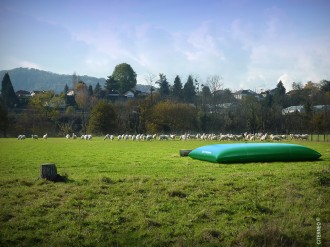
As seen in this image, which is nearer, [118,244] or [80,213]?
[118,244]

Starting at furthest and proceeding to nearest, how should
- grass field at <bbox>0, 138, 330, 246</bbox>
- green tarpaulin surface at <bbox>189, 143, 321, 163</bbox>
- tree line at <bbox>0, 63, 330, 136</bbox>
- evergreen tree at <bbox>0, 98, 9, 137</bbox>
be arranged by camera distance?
1. tree line at <bbox>0, 63, 330, 136</bbox>
2. evergreen tree at <bbox>0, 98, 9, 137</bbox>
3. green tarpaulin surface at <bbox>189, 143, 321, 163</bbox>
4. grass field at <bbox>0, 138, 330, 246</bbox>

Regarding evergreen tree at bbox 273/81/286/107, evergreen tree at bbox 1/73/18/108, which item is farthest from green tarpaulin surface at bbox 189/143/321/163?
evergreen tree at bbox 273/81/286/107

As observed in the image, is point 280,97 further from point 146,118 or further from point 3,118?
point 3,118

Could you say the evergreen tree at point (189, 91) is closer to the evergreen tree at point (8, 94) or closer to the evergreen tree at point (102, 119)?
the evergreen tree at point (102, 119)

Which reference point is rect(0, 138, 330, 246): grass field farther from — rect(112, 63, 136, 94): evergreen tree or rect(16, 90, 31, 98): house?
rect(112, 63, 136, 94): evergreen tree

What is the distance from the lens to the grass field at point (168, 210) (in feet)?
24.5

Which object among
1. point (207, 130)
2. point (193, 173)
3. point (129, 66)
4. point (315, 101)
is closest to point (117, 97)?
point (129, 66)

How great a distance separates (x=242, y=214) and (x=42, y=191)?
18.8 ft

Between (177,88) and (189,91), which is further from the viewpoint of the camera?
(189,91)

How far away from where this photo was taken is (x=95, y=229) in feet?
25.4

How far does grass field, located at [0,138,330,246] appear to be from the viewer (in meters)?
7.46

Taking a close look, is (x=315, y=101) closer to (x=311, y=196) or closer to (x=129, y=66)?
(x=129, y=66)

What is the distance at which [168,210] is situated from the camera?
896 centimetres

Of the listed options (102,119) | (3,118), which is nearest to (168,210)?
(3,118)
